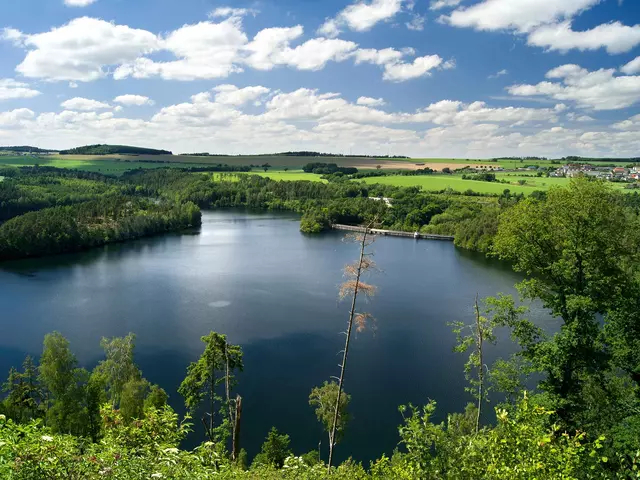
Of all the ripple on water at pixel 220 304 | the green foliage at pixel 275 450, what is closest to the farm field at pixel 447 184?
the ripple on water at pixel 220 304

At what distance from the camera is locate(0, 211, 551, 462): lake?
2292 centimetres

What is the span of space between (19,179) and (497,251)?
11859 cm

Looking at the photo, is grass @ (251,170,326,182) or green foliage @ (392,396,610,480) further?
grass @ (251,170,326,182)

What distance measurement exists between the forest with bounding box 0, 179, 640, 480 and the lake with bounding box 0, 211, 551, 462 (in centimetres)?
243

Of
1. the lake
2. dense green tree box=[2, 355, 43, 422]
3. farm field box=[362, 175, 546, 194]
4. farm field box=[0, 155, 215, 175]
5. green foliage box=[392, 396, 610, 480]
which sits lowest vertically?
the lake

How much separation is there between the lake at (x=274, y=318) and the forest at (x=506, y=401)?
2429mm

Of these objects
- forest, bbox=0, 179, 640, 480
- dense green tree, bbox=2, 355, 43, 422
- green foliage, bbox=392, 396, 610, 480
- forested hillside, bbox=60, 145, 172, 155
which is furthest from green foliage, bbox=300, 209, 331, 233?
forested hillside, bbox=60, 145, 172, 155

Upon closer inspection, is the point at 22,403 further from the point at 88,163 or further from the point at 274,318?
the point at 88,163

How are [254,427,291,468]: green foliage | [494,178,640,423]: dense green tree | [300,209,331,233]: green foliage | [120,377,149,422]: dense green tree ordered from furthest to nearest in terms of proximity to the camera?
[300,209,331,233]: green foliage < [120,377,149,422]: dense green tree < [254,427,291,468]: green foliage < [494,178,640,423]: dense green tree

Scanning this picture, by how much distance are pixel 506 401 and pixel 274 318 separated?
23600 mm

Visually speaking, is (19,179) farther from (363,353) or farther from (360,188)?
(363,353)

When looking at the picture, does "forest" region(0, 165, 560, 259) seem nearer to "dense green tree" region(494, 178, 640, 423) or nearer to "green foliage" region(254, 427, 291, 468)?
"green foliage" region(254, 427, 291, 468)

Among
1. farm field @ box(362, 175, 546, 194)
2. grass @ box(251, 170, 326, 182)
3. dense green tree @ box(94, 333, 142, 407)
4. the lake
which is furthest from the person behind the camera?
grass @ box(251, 170, 326, 182)

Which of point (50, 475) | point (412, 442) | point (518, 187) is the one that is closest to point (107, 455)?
point (50, 475)
